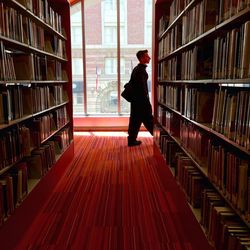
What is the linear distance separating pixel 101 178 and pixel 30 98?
1424 mm

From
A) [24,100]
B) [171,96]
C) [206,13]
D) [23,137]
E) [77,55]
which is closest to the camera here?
[206,13]

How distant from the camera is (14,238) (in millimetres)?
2117

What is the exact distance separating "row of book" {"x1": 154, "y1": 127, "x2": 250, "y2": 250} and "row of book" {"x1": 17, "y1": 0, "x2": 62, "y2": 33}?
1.90 meters

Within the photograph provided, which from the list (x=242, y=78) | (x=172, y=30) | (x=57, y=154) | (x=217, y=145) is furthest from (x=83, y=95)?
(x=242, y=78)

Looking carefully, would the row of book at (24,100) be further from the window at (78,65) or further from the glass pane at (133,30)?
the glass pane at (133,30)

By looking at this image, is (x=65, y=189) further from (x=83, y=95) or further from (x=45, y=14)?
(x=83, y=95)

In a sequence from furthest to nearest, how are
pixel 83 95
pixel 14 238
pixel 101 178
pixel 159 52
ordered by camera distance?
→ pixel 83 95, pixel 159 52, pixel 101 178, pixel 14 238

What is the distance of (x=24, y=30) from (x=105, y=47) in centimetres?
450

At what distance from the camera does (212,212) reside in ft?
5.67

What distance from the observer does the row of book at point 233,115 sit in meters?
1.37

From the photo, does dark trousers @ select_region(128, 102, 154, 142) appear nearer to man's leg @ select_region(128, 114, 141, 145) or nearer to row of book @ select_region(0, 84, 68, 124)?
man's leg @ select_region(128, 114, 141, 145)

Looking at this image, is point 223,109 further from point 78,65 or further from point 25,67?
point 78,65

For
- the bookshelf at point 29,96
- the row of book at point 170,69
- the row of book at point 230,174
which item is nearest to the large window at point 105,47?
the bookshelf at point 29,96

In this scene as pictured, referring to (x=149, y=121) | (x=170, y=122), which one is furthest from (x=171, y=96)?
(x=149, y=121)
